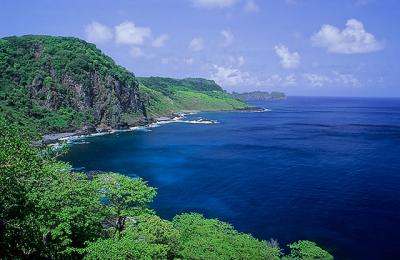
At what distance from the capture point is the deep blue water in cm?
6481

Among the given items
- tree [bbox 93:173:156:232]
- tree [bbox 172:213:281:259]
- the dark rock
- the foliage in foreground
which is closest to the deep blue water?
the dark rock

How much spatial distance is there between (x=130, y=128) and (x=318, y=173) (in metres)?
108

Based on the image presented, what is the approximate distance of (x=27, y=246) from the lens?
3172 cm

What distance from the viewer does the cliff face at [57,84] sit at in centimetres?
15712

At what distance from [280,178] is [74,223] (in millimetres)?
70656

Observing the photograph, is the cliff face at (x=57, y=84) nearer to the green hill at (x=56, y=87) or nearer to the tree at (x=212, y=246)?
the green hill at (x=56, y=87)

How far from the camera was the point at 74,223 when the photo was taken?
3375cm

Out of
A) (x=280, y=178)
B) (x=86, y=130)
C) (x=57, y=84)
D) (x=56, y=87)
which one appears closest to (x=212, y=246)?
(x=280, y=178)

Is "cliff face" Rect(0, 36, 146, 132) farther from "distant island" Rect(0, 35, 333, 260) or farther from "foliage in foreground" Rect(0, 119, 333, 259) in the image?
"foliage in foreground" Rect(0, 119, 333, 259)

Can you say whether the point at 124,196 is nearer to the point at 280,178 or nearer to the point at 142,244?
the point at 142,244

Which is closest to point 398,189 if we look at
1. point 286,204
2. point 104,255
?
point 286,204

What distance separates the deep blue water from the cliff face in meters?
21.4

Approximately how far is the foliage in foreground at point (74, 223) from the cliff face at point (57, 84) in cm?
12259

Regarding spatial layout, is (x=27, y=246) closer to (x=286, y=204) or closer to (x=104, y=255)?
(x=104, y=255)
